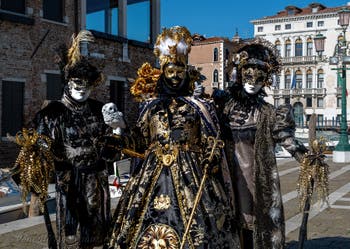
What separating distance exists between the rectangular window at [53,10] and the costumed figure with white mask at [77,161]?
1167 centimetres

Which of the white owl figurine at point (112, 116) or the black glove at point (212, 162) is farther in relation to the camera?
the black glove at point (212, 162)

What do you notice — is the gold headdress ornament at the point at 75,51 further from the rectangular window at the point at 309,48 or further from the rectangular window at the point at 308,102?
the rectangular window at the point at 309,48

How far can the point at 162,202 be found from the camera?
380cm

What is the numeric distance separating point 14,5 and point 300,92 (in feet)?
171

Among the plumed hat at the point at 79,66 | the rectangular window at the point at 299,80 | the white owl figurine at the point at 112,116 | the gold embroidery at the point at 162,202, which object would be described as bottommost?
the gold embroidery at the point at 162,202

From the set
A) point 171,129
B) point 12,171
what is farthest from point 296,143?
point 12,171

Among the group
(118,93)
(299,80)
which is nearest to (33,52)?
(118,93)

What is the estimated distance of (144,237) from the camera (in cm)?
377

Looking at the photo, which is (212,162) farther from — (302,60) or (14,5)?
(302,60)

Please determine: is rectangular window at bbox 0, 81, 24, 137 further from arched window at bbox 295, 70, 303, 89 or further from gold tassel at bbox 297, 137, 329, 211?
arched window at bbox 295, 70, 303, 89

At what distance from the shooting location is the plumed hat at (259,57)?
4422mm

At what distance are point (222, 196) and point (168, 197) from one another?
0.44 m

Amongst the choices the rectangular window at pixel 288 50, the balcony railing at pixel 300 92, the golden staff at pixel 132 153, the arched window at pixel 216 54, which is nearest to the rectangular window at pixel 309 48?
the rectangular window at pixel 288 50

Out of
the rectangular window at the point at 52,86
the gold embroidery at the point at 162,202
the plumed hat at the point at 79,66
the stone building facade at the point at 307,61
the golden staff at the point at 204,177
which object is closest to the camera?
the golden staff at the point at 204,177
